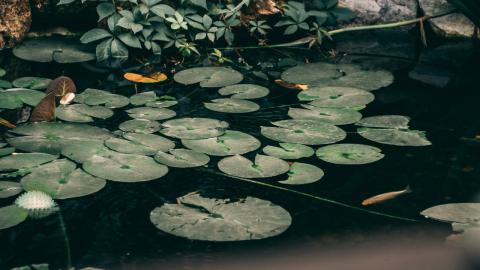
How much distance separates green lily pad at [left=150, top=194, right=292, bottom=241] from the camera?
1.75 metres

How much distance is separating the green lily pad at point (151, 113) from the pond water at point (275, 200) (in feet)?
0.11

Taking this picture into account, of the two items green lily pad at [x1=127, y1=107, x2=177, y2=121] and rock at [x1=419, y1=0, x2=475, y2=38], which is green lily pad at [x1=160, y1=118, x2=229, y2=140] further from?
rock at [x1=419, y1=0, x2=475, y2=38]

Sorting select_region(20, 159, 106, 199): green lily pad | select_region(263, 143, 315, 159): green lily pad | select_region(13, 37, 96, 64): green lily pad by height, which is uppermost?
select_region(13, 37, 96, 64): green lily pad

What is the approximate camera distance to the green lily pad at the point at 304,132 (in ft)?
7.55

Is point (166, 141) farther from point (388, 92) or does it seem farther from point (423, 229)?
point (388, 92)

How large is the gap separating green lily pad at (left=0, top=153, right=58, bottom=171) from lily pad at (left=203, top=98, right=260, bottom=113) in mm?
668

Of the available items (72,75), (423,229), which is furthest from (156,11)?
(423,229)

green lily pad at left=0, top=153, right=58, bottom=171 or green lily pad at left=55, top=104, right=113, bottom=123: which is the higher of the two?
green lily pad at left=55, top=104, right=113, bottom=123

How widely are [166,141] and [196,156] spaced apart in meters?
0.14

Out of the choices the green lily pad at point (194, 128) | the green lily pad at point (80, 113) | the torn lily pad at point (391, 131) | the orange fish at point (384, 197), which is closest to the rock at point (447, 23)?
the torn lily pad at point (391, 131)

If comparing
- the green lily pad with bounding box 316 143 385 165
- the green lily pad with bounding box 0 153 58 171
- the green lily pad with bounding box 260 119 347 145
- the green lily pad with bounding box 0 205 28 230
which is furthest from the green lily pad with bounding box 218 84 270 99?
the green lily pad with bounding box 0 205 28 230

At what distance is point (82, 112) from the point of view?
8.12 feet

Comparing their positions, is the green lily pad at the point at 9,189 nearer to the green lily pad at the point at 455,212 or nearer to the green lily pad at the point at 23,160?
the green lily pad at the point at 23,160

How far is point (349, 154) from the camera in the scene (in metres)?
2.22
